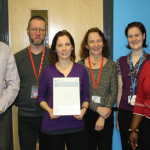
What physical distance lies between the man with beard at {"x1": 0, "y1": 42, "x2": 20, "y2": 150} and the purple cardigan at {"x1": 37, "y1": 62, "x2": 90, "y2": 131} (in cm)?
28

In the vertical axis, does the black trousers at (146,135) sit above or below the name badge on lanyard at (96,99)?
below

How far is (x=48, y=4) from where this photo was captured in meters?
2.49

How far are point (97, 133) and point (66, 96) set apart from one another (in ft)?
2.35

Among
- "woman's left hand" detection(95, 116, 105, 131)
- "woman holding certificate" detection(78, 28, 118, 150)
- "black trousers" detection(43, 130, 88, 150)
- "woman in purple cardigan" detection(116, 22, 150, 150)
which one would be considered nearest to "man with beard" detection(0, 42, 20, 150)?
"black trousers" detection(43, 130, 88, 150)

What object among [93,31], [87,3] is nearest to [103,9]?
[87,3]

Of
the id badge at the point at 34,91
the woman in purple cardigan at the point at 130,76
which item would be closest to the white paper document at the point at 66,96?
the id badge at the point at 34,91

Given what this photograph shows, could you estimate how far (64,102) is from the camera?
4.85ft

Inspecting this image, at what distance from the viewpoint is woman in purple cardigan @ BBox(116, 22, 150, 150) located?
1917 millimetres

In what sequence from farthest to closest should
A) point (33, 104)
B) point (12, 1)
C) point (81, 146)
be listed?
point (12, 1) → point (33, 104) → point (81, 146)

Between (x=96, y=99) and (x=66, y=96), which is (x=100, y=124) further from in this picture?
(x=66, y=96)

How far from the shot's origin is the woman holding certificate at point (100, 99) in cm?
184

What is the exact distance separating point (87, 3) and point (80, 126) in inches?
74.0

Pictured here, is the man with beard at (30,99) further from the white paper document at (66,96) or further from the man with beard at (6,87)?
the white paper document at (66,96)

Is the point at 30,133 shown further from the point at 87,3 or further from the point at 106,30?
the point at 87,3
